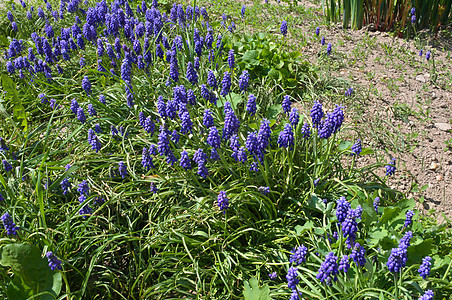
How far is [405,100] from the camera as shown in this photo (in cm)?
494

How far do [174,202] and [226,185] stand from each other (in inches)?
21.0

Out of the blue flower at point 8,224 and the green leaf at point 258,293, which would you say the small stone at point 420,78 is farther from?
the blue flower at point 8,224

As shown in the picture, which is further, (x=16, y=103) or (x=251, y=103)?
(x=16, y=103)

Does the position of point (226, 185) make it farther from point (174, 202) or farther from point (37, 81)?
point (37, 81)

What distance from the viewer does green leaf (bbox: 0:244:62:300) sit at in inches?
108

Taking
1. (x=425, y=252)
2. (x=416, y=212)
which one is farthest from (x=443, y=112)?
(x=425, y=252)

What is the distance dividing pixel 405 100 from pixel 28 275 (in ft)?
14.5

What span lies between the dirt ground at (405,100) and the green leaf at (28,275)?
121 inches

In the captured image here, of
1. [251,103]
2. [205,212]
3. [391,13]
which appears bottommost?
[205,212]

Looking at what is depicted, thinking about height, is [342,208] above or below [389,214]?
above

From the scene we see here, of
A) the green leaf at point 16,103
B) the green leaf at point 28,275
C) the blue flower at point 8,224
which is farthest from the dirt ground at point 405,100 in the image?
the green leaf at point 16,103

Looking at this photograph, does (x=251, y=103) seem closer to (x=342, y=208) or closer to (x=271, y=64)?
(x=342, y=208)

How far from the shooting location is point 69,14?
7.28 meters

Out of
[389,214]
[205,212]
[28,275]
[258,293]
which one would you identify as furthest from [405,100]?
[28,275]
